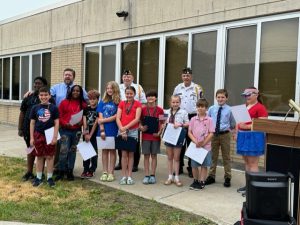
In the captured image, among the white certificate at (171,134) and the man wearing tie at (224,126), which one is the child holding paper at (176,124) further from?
the man wearing tie at (224,126)

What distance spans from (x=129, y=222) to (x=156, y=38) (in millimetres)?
5583

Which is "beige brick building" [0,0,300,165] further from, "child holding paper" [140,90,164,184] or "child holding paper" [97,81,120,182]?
"child holding paper" [97,81,120,182]

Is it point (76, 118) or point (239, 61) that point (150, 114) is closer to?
point (76, 118)

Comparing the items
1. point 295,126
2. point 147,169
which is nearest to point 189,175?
point 147,169

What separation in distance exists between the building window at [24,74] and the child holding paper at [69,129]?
8.73 m

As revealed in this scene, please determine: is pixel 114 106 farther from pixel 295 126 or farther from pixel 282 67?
pixel 295 126

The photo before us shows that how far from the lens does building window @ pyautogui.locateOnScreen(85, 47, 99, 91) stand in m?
11.5

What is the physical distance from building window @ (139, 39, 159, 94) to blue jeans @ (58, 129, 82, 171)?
321 cm

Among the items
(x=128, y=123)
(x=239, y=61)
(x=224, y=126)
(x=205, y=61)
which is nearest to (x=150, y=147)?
(x=128, y=123)

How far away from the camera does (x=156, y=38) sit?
9484 millimetres

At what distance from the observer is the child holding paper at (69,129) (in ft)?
21.8

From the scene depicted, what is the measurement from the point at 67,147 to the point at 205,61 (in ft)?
11.0

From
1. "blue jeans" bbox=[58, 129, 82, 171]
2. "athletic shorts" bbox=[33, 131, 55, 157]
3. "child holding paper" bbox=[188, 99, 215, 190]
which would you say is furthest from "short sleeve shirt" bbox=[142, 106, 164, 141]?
"athletic shorts" bbox=[33, 131, 55, 157]

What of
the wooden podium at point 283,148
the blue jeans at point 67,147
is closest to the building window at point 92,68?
the blue jeans at point 67,147
